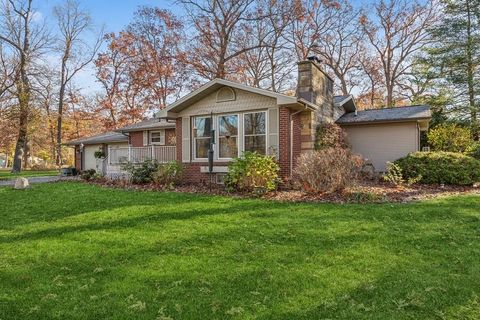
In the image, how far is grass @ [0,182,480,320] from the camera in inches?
134

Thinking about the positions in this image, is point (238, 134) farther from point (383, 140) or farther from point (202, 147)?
point (383, 140)

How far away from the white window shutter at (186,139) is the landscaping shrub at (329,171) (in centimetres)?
515

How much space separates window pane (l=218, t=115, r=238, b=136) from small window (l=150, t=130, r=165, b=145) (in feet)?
21.3

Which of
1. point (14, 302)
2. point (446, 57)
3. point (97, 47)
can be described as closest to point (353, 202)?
point (14, 302)

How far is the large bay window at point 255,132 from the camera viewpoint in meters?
12.0

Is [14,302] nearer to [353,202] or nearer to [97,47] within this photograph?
[353,202]

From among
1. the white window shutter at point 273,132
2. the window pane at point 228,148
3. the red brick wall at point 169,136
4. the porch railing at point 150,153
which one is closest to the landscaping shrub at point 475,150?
the white window shutter at point 273,132

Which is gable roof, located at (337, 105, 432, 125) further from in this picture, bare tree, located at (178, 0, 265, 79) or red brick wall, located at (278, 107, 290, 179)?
bare tree, located at (178, 0, 265, 79)

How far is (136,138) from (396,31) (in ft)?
68.4

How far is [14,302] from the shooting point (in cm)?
358

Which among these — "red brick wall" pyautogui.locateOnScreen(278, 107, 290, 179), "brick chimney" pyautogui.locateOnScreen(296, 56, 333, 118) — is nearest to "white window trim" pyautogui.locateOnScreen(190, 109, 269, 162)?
"red brick wall" pyautogui.locateOnScreen(278, 107, 290, 179)

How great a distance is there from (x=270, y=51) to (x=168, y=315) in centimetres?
2602

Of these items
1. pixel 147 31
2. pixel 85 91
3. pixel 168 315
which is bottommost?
pixel 168 315

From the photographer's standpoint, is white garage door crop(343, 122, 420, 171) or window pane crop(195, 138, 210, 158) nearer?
window pane crop(195, 138, 210, 158)
